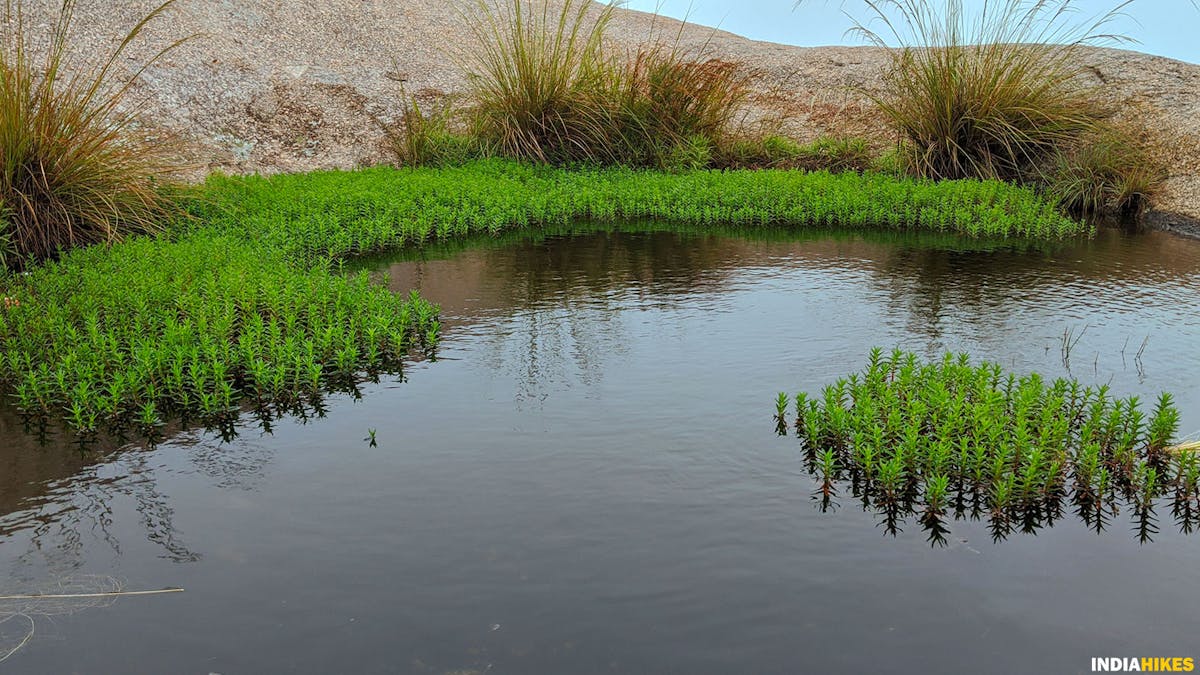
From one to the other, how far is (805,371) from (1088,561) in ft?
7.54

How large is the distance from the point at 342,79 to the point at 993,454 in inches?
494

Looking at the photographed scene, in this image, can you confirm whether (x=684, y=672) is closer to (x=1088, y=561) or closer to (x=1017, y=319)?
(x=1088, y=561)

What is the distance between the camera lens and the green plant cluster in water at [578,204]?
377 inches

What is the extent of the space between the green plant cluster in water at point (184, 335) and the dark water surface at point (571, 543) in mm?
311

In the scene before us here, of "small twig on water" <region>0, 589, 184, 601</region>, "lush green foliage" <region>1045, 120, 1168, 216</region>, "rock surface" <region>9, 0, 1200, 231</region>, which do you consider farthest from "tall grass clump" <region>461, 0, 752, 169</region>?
"small twig on water" <region>0, 589, 184, 601</region>

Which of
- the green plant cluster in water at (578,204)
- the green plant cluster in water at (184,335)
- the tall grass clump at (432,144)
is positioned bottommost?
the green plant cluster in water at (184,335)

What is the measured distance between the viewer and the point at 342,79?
14.9 meters

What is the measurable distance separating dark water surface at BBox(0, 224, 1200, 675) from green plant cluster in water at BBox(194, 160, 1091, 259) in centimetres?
347

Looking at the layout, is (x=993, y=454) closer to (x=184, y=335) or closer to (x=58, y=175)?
(x=184, y=335)

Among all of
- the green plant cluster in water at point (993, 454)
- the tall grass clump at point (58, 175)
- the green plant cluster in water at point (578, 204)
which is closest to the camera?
the green plant cluster in water at point (993, 454)

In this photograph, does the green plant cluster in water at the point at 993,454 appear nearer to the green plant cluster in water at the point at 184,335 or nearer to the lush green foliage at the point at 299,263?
the green plant cluster in water at the point at 184,335

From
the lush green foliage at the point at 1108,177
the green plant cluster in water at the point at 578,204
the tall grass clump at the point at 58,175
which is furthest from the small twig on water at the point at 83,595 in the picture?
the lush green foliage at the point at 1108,177

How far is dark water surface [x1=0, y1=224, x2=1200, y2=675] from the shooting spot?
130 inches

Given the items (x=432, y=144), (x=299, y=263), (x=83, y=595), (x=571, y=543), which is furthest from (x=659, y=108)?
(x=83, y=595)
